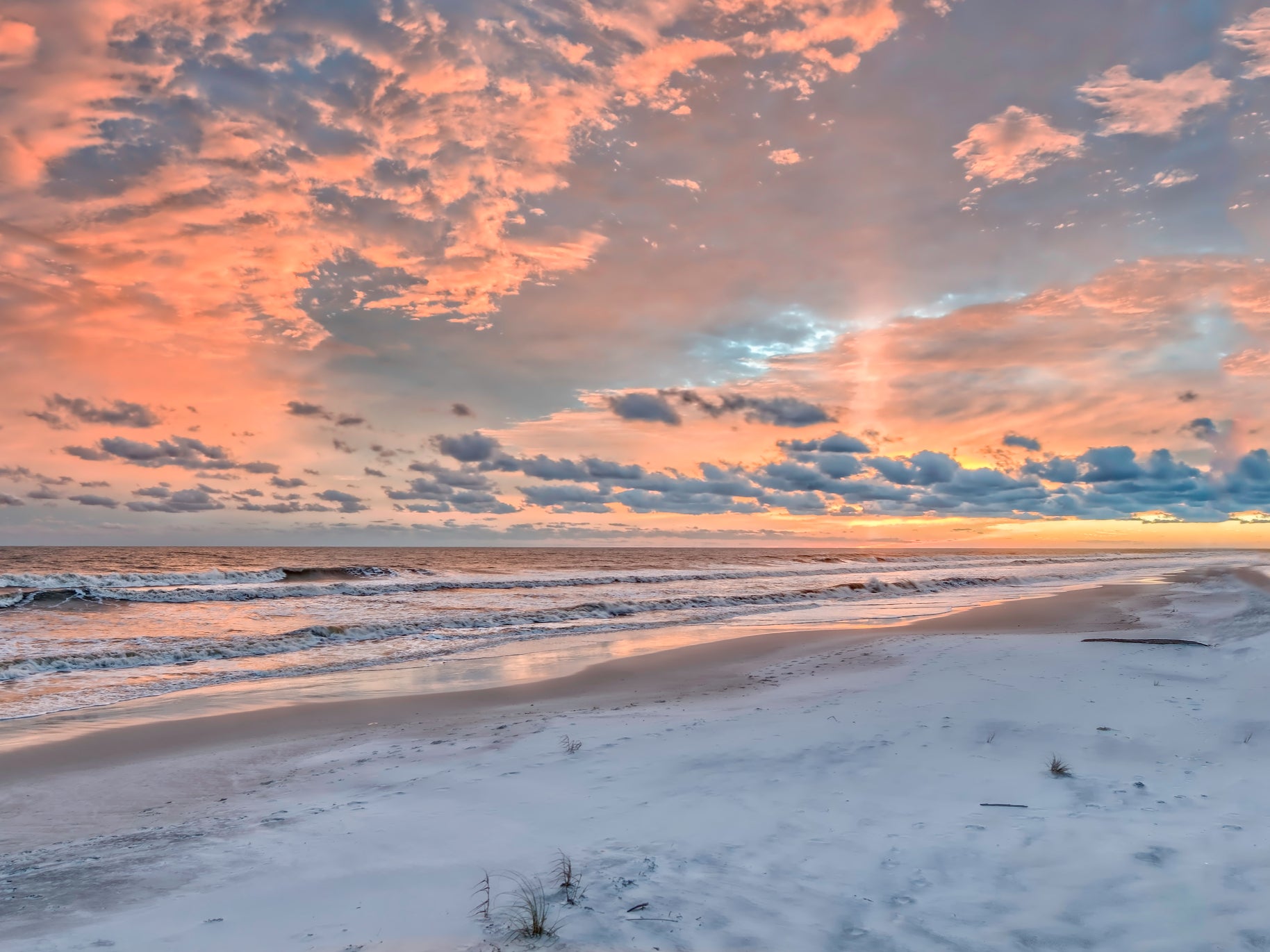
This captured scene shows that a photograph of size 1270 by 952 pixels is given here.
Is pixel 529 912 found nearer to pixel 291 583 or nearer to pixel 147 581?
pixel 291 583

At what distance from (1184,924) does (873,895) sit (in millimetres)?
1640

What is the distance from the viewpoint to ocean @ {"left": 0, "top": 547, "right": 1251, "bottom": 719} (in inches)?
644

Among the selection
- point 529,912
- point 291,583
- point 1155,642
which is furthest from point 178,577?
point 1155,642

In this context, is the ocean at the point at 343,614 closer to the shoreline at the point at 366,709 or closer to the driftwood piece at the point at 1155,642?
the shoreline at the point at 366,709

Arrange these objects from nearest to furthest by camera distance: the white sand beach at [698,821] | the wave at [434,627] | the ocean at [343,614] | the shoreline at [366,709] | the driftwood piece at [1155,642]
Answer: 1. the white sand beach at [698,821]
2. the shoreline at [366,709]
3. the driftwood piece at [1155,642]
4. the ocean at [343,614]
5. the wave at [434,627]

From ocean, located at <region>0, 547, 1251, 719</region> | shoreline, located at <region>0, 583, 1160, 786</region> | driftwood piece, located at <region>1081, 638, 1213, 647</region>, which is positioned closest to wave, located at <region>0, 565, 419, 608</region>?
ocean, located at <region>0, 547, 1251, 719</region>

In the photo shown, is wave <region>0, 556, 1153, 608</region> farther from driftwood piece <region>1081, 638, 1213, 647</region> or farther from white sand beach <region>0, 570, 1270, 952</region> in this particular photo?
driftwood piece <region>1081, 638, 1213, 647</region>

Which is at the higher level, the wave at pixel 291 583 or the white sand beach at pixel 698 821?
the white sand beach at pixel 698 821

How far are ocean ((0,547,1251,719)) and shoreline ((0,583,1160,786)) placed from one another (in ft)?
8.41

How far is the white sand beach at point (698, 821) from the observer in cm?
420

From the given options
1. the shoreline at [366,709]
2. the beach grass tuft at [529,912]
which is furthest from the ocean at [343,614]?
the beach grass tuft at [529,912]

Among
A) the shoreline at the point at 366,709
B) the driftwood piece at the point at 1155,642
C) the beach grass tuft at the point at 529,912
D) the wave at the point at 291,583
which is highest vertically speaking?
the beach grass tuft at the point at 529,912

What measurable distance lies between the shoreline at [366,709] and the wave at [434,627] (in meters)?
5.17

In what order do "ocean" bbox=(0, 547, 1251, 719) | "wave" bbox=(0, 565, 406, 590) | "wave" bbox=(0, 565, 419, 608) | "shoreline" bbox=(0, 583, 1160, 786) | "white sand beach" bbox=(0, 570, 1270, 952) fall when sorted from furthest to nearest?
"wave" bbox=(0, 565, 406, 590) < "wave" bbox=(0, 565, 419, 608) < "ocean" bbox=(0, 547, 1251, 719) < "shoreline" bbox=(0, 583, 1160, 786) < "white sand beach" bbox=(0, 570, 1270, 952)
